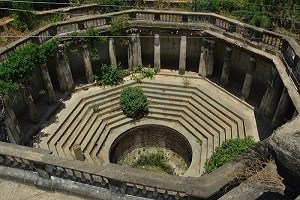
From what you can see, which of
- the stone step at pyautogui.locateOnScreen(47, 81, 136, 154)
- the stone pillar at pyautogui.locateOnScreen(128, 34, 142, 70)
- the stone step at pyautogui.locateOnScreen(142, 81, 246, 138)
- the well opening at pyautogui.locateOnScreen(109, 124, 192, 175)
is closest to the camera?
the stone step at pyautogui.locateOnScreen(47, 81, 136, 154)

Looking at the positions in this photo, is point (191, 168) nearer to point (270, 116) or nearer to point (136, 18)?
point (270, 116)

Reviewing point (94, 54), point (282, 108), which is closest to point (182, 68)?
point (94, 54)

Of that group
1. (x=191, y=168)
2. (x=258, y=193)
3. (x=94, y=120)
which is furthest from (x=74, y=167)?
(x=94, y=120)

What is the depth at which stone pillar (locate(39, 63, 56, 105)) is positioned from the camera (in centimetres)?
1557

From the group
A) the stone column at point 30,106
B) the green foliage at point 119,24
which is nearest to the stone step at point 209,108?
the green foliage at point 119,24

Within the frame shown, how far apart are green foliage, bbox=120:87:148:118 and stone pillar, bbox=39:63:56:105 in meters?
3.92

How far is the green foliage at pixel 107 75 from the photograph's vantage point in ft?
59.7

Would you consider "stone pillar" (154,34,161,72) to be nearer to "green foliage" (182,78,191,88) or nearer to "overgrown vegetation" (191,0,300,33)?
"green foliage" (182,78,191,88)

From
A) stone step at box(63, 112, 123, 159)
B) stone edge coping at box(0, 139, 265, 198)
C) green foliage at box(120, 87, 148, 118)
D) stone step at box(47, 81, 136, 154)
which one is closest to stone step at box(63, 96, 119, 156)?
stone step at box(63, 112, 123, 159)

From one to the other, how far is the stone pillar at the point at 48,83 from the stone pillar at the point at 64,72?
2.85 ft

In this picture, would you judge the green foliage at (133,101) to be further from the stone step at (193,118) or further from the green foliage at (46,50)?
the green foliage at (46,50)

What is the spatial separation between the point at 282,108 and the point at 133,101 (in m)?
7.91

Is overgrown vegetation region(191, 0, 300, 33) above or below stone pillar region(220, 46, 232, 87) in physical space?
above

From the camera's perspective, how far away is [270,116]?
49.4 ft
